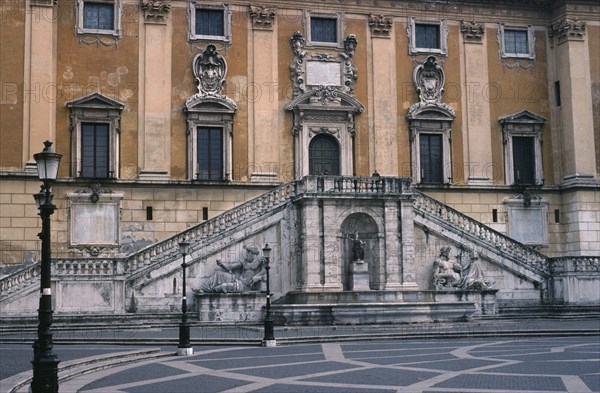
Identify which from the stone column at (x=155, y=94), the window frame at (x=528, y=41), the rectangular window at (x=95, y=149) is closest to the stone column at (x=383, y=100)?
the window frame at (x=528, y=41)

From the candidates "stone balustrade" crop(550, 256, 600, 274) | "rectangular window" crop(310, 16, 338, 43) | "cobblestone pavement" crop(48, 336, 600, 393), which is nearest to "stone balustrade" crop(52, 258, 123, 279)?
"cobblestone pavement" crop(48, 336, 600, 393)

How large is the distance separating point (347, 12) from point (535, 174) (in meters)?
13.4

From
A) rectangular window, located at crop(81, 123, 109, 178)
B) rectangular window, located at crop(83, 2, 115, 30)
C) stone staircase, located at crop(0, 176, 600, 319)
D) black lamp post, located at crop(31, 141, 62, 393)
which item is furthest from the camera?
Answer: rectangular window, located at crop(83, 2, 115, 30)

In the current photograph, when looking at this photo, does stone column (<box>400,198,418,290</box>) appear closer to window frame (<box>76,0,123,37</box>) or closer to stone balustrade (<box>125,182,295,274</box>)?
stone balustrade (<box>125,182,295,274</box>)

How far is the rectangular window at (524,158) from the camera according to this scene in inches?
2008

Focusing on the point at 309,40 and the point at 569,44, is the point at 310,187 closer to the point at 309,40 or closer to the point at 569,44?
the point at 309,40

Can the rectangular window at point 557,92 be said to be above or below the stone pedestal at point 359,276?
above

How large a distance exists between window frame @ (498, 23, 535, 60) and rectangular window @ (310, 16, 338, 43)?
9.42 metres

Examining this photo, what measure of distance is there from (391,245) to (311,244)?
12.4ft

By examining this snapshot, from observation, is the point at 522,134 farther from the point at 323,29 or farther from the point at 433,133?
the point at 323,29

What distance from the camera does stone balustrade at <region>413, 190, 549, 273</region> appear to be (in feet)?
148

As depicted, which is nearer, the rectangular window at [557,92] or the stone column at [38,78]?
the stone column at [38,78]

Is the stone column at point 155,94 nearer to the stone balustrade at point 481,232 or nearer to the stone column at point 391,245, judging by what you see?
the stone column at point 391,245

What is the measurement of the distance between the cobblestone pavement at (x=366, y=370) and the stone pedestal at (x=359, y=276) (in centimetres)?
1055
